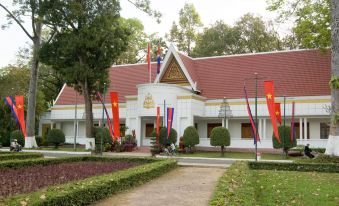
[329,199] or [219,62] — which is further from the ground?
[219,62]

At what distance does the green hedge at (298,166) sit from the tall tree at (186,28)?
37.8 metres

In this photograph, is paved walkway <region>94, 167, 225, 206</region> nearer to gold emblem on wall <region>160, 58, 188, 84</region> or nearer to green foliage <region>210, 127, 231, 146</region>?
green foliage <region>210, 127, 231, 146</region>

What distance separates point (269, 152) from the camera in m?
31.8

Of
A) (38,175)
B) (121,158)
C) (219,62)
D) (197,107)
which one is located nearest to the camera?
(38,175)

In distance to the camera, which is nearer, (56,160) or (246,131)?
(56,160)

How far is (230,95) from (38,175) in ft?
79.1

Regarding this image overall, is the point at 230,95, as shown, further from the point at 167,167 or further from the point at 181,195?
the point at 181,195

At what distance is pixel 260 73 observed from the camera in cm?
3519

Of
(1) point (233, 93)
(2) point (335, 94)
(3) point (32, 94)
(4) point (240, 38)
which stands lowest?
(2) point (335, 94)

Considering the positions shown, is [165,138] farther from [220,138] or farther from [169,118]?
[220,138]

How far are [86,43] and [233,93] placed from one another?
13.3 meters

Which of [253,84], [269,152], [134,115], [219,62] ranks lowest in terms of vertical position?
[269,152]

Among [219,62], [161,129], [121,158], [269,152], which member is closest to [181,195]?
Answer: [121,158]

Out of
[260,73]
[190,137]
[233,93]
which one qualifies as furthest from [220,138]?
[260,73]
